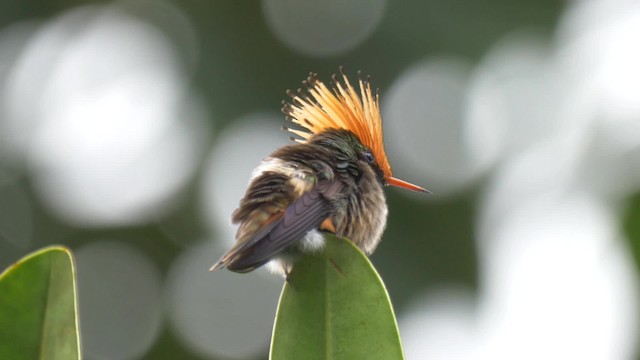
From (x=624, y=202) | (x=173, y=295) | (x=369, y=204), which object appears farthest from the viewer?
(x=173, y=295)

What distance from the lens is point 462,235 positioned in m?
10.2

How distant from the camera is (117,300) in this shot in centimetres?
1175

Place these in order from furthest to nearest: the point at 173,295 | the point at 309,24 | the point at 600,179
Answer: the point at 309,24 → the point at 173,295 → the point at 600,179

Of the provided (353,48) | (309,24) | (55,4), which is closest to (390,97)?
(353,48)

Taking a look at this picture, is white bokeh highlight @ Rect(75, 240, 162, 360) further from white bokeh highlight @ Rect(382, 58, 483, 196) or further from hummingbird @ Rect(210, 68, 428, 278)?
hummingbird @ Rect(210, 68, 428, 278)

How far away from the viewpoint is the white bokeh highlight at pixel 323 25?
11.4 m

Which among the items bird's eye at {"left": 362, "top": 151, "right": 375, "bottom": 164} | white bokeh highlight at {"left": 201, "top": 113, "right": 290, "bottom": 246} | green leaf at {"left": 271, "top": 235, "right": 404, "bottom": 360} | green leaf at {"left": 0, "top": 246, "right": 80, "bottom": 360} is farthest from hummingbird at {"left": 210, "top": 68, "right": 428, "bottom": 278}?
white bokeh highlight at {"left": 201, "top": 113, "right": 290, "bottom": 246}

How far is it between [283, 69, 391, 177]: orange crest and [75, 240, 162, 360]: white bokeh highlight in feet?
21.5

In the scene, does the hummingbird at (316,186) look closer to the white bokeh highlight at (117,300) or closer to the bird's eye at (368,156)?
the bird's eye at (368,156)

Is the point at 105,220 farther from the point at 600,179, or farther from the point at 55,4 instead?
the point at 600,179

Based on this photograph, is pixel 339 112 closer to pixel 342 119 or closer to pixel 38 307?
pixel 342 119

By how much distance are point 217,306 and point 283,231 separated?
883cm

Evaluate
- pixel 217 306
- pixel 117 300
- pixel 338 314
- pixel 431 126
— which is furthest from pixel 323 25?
pixel 338 314

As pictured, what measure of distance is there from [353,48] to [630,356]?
23.3 feet
